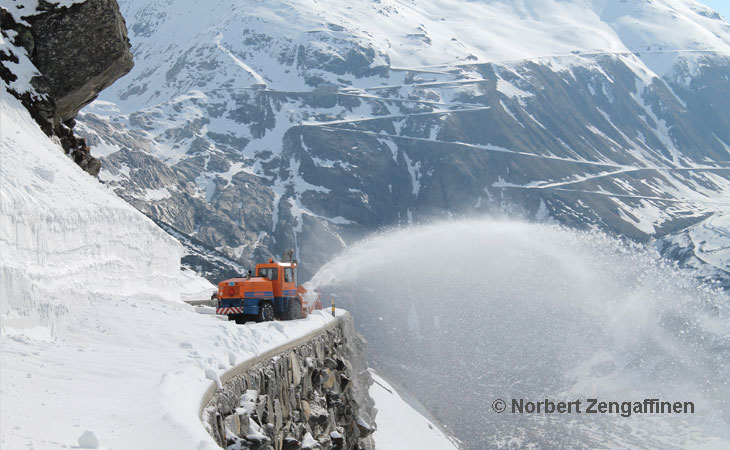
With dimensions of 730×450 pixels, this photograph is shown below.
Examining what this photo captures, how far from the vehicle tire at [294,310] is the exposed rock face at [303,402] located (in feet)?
4.65

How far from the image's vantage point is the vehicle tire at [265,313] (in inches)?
867

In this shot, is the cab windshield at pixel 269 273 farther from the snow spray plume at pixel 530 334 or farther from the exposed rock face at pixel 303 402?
the snow spray plume at pixel 530 334

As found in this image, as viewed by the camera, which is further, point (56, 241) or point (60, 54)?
point (60, 54)

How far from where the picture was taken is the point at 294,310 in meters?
23.0

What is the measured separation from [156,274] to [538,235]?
3234 inches

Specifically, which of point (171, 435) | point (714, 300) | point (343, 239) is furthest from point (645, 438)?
point (343, 239)

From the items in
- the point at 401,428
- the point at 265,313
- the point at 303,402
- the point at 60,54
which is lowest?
the point at 401,428

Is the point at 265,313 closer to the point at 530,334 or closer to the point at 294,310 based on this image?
the point at 294,310

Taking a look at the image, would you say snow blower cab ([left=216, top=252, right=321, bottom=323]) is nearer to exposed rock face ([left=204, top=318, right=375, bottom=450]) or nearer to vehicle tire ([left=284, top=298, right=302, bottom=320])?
vehicle tire ([left=284, top=298, right=302, bottom=320])

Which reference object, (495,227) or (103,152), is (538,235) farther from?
(103,152)

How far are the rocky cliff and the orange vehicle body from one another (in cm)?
714

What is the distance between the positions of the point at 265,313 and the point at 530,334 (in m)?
52.4

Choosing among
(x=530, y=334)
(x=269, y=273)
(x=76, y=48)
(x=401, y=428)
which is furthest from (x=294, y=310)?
(x=530, y=334)

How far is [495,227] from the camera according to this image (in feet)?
347
